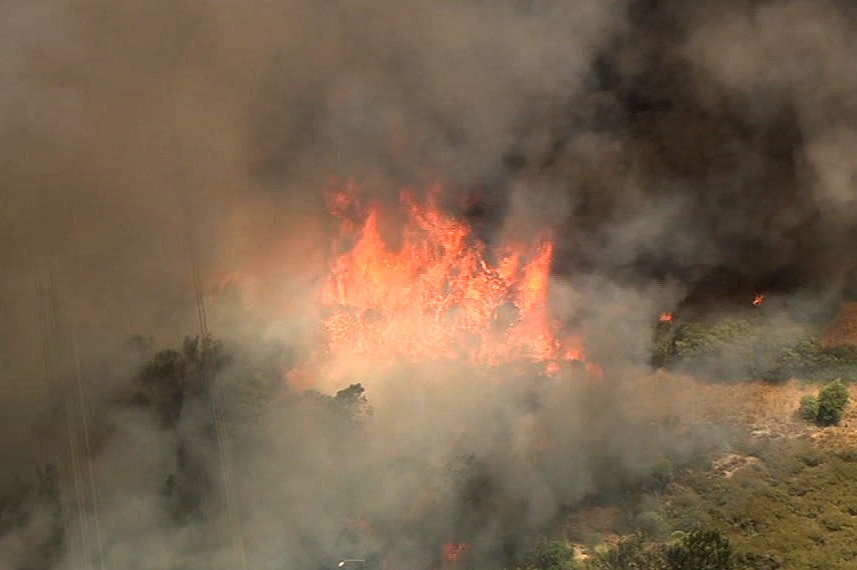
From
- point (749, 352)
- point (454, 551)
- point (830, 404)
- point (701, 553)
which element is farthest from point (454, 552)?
point (830, 404)

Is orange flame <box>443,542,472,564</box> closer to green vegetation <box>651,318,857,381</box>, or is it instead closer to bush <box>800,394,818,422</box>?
green vegetation <box>651,318,857,381</box>

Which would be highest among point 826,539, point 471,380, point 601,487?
point 471,380

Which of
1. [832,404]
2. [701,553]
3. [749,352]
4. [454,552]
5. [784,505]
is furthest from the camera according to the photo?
[749,352]

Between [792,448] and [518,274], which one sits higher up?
[518,274]

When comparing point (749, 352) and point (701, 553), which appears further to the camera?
point (749, 352)

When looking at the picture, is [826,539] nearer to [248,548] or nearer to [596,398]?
[596,398]

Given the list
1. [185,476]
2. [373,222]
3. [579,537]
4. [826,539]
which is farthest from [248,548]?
[826,539]

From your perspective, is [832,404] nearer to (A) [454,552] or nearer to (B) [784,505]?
(B) [784,505]
